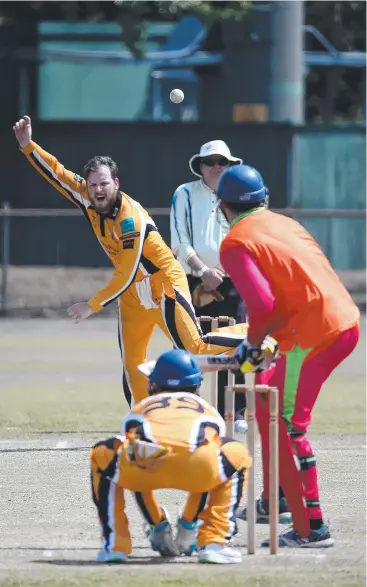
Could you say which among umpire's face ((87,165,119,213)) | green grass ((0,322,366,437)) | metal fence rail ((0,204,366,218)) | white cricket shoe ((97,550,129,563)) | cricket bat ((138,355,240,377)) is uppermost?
umpire's face ((87,165,119,213))

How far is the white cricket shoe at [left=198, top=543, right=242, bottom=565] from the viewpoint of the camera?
706 centimetres

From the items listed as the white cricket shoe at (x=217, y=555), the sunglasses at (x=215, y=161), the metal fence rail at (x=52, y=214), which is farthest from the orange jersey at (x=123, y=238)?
the metal fence rail at (x=52, y=214)

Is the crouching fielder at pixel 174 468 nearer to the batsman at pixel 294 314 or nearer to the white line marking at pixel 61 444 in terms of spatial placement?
the batsman at pixel 294 314

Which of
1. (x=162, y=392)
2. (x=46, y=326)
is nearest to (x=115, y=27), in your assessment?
(x=46, y=326)

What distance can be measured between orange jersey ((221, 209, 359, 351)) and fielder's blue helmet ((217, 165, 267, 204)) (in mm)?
92

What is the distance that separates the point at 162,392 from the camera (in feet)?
23.8

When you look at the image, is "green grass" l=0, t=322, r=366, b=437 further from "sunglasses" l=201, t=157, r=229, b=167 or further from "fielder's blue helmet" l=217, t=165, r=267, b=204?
"fielder's blue helmet" l=217, t=165, r=267, b=204

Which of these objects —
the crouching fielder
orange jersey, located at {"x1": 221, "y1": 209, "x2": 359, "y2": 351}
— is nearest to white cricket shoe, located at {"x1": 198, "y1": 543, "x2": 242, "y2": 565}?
the crouching fielder

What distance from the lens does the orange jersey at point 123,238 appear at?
9641mm

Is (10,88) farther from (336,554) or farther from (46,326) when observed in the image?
(336,554)

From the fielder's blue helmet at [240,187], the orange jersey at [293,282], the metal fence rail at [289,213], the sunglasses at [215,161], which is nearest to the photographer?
the orange jersey at [293,282]

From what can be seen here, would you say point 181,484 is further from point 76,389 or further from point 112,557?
point 76,389

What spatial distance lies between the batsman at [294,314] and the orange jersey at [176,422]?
52 centimetres

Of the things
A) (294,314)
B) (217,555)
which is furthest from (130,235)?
(217,555)
